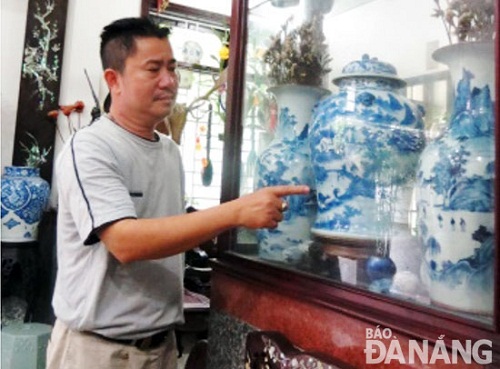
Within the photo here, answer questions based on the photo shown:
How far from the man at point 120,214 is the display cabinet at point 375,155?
185 millimetres

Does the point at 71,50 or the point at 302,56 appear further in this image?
the point at 71,50

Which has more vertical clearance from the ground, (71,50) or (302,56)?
(71,50)

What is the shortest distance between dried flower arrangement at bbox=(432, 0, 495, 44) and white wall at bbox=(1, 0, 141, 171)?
248 centimetres

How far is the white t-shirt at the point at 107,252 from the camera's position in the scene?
40.4 inches

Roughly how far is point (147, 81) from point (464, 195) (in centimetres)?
81

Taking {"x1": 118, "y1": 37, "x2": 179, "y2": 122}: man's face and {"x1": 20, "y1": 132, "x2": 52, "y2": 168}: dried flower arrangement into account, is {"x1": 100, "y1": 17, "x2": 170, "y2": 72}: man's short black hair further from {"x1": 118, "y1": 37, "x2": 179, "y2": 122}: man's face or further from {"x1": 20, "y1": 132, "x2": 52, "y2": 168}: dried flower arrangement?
{"x1": 20, "y1": 132, "x2": 52, "y2": 168}: dried flower arrangement

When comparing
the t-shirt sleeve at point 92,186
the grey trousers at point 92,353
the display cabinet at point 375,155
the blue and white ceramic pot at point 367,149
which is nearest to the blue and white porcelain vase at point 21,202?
the grey trousers at point 92,353

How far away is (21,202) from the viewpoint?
97.5 inches

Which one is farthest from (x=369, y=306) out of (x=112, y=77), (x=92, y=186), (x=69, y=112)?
(x=69, y=112)

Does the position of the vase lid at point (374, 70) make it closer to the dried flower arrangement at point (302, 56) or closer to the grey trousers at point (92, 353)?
the dried flower arrangement at point (302, 56)

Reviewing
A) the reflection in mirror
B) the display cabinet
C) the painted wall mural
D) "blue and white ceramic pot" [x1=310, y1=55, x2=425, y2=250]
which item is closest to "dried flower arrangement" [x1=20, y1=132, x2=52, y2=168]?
the painted wall mural

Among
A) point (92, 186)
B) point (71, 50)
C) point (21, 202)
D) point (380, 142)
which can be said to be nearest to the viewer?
point (380, 142)

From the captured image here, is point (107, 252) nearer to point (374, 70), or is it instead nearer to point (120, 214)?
point (120, 214)

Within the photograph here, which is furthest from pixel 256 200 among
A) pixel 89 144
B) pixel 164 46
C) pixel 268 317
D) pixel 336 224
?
pixel 164 46
